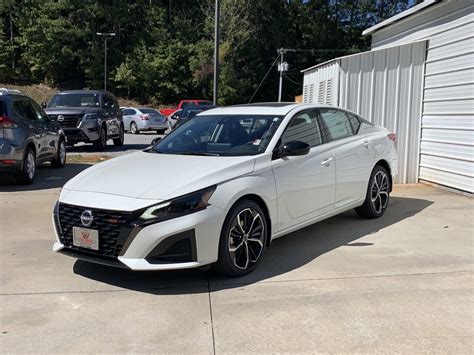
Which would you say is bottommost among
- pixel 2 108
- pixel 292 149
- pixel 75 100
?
pixel 292 149

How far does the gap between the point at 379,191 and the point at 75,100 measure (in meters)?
11.5

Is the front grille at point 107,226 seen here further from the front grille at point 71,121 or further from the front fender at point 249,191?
the front grille at point 71,121

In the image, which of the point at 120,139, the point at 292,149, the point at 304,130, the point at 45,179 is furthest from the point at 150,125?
the point at 292,149

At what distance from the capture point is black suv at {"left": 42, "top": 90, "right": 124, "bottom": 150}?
15139mm

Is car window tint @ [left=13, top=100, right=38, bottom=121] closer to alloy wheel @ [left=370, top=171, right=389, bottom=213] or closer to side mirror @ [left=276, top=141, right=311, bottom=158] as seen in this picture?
side mirror @ [left=276, top=141, right=311, bottom=158]

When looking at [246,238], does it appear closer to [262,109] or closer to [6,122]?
[262,109]

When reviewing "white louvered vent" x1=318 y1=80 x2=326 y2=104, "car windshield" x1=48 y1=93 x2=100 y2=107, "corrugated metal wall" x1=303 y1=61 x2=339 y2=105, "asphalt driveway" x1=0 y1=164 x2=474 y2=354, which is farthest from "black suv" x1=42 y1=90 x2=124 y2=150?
"asphalt driveway" x1=0 y1=164 x2=474 y2=354

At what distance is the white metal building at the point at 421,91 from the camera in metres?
8.91

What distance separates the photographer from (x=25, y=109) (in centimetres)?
1021

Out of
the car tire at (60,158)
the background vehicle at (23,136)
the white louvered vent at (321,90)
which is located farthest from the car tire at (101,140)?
the white louvered vent at (321,90)

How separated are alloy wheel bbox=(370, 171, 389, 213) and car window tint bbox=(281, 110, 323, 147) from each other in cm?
136

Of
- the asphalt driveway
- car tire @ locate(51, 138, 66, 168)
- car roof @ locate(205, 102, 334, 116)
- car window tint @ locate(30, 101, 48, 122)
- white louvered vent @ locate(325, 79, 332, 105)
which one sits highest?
white louvered vent @ locate(325, 79, 332, 105)

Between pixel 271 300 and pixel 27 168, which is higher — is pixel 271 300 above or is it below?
below

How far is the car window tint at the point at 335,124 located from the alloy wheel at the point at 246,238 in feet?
5.70
